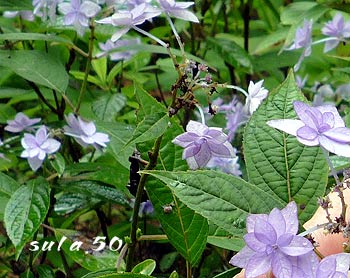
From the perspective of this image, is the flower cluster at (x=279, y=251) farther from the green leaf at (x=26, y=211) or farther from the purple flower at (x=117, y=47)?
the purple flower at (x=117, y=47)

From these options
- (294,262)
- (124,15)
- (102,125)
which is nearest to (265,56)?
(102,125)

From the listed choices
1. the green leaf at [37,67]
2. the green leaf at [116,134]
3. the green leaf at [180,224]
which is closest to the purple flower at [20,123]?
the green leaf at [37,67]

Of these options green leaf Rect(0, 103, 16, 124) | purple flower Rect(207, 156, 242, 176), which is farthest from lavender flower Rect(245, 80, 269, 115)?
green leaf Rect(0, 103, 16, 124)

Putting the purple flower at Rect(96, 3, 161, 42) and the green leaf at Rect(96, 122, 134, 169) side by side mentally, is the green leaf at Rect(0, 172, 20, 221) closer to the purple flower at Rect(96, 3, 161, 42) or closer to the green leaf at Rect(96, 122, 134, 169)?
the green leaf at Rect(96, 122, 134, 169)

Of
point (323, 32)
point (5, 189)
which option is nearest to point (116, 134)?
point (5, 189)

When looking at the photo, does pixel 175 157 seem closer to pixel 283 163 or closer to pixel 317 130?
pixel 283 163
